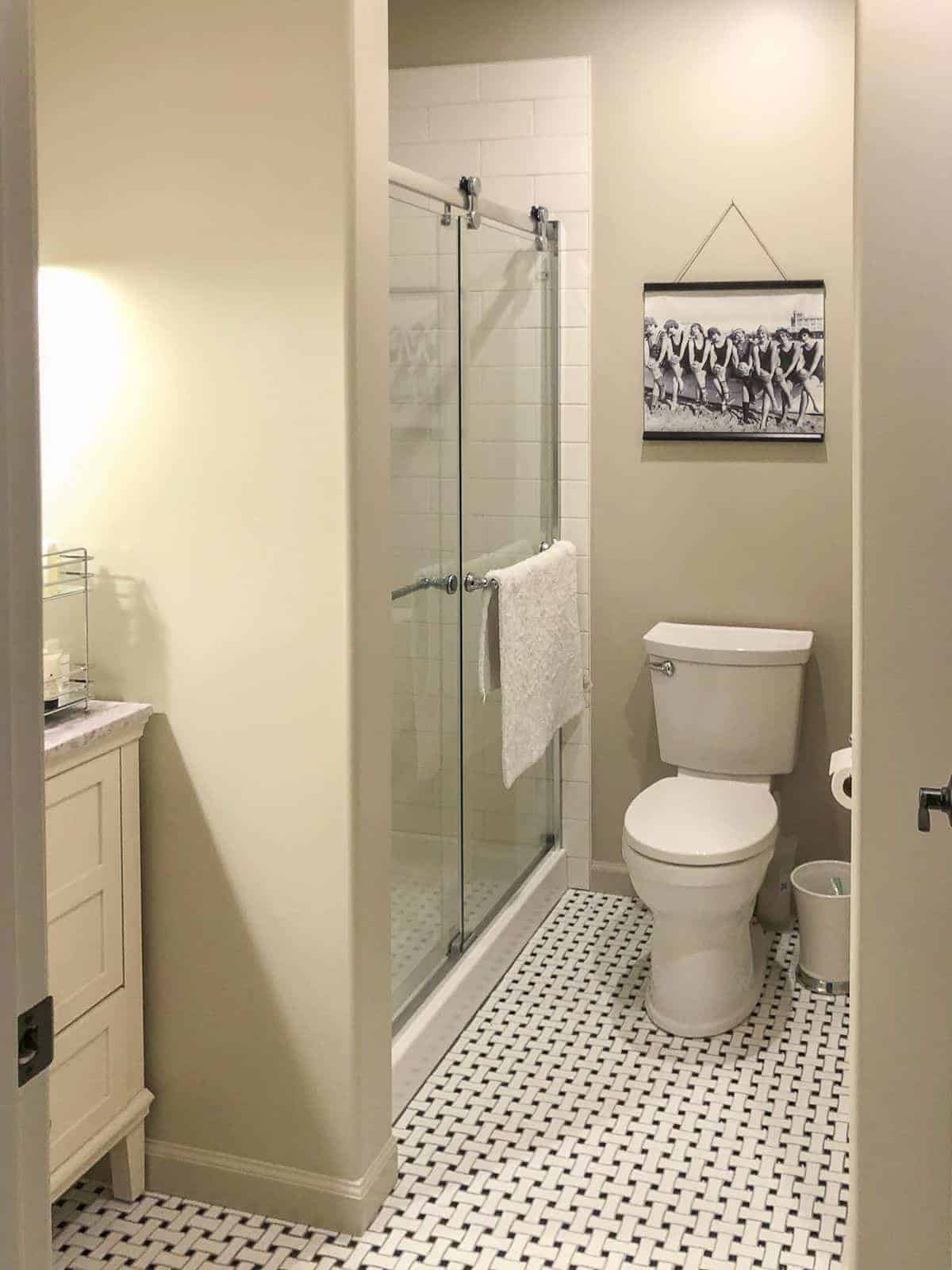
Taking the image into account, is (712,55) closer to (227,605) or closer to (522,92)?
(522,92)

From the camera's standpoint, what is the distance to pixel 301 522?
7.81ft

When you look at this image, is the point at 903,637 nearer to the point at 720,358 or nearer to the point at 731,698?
the point at 731,698

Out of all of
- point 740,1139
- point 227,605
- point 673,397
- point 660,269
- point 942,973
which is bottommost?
point 740,1139

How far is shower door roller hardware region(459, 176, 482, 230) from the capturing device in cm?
315

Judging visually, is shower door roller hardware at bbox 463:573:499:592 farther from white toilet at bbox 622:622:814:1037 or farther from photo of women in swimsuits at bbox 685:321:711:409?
photo of women in swimsuits at bbox 685:321:711:409

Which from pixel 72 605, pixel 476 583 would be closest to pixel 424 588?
pixel 476 583

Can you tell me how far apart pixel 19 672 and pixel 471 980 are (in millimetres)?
2405

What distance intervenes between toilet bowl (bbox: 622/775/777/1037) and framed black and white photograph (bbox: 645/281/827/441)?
3.56 feet

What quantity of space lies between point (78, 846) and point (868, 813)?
1274 millimetres

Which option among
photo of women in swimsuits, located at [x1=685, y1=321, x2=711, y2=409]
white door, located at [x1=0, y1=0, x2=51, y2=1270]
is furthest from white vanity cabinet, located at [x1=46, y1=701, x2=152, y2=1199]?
photo of women in swimsuits, located at [x1=685, y1=321, x2=711, y2=409]

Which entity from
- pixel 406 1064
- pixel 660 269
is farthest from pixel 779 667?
pixel 406 1064

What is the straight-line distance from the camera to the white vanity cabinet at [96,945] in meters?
2.27

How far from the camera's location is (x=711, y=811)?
11.2ft

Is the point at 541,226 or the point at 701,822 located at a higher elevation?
the point at 541,226
